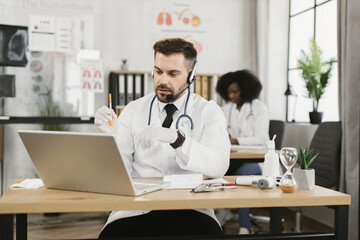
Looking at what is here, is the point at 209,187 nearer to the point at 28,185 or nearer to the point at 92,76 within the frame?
the point at 28,185

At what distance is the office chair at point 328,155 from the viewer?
10.1 feet

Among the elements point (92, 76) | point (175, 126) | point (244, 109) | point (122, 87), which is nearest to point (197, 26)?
point (122, 87)

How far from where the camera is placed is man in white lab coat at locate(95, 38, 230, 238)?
1618 mm

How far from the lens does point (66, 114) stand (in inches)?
178

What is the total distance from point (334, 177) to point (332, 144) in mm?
251

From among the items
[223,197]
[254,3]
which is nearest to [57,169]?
[223,197]

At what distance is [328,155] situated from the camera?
3145 millimetres

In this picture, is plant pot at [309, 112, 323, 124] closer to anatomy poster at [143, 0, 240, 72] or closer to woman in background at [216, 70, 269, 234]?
woman in background at [216, 70, 269, 234]

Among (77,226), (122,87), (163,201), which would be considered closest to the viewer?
(163,201)

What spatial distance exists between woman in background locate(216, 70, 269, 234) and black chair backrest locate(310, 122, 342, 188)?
55 cm

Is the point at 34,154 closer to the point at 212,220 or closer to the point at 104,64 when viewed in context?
the point at 212,220

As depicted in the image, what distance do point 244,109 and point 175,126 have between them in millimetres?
2189

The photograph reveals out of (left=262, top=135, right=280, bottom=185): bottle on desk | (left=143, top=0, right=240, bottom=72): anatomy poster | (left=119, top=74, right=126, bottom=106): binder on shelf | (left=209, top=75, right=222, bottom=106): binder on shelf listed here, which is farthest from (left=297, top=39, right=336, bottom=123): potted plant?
(left=262, top=135, right=280, bottom=185): bottle on desk

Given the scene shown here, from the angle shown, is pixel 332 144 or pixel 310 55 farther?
pixel 310 55
